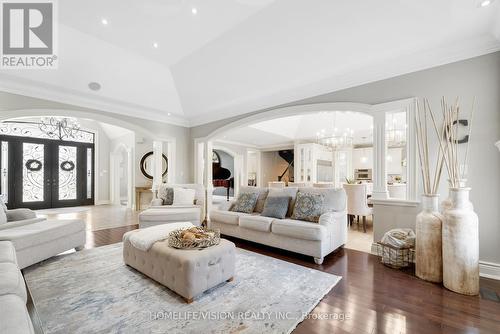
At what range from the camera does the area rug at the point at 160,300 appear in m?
1.72

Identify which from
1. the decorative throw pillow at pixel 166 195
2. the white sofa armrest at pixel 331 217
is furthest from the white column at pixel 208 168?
the white sofa armrest at pixel 331 217

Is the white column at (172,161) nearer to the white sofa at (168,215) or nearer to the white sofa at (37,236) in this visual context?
the white sofa at (168,215)

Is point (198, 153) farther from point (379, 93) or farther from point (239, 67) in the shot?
point (379, 93)

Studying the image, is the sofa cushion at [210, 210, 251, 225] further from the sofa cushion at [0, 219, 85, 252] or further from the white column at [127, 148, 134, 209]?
the white column at [127, 148, 134, 209]

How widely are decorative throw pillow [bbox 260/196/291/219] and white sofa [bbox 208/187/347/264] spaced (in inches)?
Result: 6.2

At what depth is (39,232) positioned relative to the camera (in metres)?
2.73

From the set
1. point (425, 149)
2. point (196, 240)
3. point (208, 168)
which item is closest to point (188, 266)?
point (196, 240)

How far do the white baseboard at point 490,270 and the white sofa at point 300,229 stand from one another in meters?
1.56

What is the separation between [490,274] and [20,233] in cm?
556

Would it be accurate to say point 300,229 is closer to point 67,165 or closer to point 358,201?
point 358,201

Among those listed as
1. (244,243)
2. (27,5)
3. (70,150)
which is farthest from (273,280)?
(70,150)

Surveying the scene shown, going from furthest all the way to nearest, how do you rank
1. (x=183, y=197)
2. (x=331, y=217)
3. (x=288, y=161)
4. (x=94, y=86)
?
(x=288, y=161) → (x=183, y=197) → (x=94, y=86) → (x=331, y=217)

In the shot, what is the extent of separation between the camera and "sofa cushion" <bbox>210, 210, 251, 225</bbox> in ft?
12.6

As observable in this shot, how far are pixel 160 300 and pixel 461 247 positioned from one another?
299 cm
